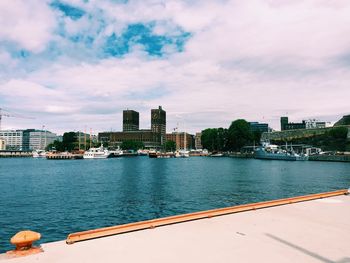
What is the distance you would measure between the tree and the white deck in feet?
591

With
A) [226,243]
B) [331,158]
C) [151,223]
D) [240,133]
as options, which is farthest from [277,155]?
[226,243]

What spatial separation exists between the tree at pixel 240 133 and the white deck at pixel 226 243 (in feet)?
591

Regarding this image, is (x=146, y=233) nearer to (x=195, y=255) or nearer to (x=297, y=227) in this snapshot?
(x=195, y=255)

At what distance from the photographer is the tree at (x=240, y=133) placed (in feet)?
611

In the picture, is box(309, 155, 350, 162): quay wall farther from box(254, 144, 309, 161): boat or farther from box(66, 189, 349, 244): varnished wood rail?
box(66, 189, 349, 244): varnished wood rail

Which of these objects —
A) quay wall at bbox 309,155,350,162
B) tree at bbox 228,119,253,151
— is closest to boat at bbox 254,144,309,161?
quay wall at bbox 309,155,350,162

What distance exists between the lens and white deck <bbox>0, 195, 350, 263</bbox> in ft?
21.7

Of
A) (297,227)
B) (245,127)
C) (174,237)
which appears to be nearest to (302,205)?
(297,227)

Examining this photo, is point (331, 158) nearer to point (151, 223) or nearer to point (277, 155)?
point (277, 155)

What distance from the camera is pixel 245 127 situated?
186 meters

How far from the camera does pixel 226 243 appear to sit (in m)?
7.64

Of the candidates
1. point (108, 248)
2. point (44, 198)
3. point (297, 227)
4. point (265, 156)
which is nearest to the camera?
point (108, 248)

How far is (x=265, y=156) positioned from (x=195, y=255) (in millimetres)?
149342

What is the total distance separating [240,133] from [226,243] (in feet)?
608
